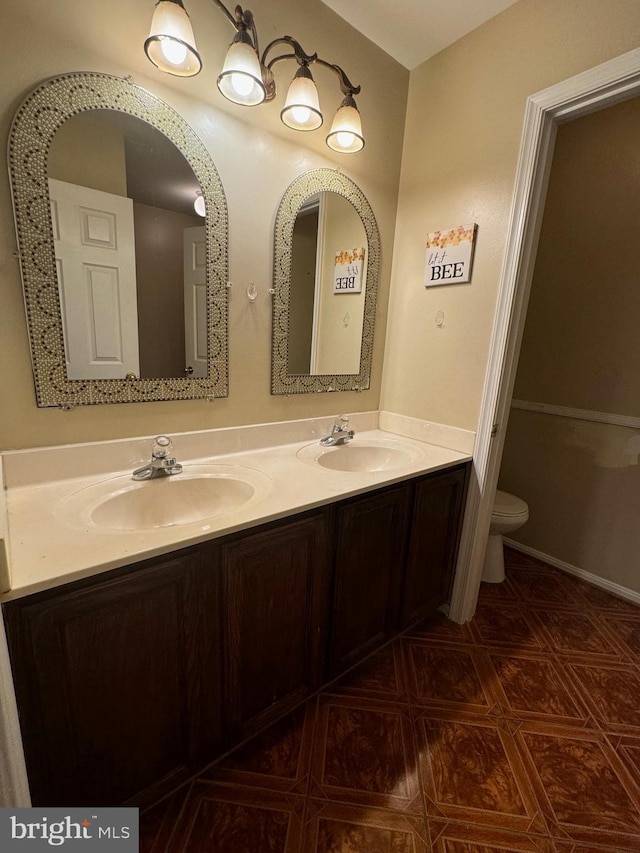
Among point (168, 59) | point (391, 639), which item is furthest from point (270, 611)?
point (168, 59)

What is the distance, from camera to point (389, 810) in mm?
1036

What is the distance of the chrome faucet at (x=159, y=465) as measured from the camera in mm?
1161

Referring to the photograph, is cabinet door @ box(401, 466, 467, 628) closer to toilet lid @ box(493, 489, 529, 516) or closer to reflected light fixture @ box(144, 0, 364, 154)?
toilet lid @ box(493, 489, 529, 516)

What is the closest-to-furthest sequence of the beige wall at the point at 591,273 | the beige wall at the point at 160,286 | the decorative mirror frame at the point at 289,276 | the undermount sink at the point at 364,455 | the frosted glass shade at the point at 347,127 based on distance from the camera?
the beige wall at the point at 160,286 < the frosted glass shade at the point at 347,127 < the decorative mirror frame at the point at 289,276 < the undermount sink at the point at 364,455 < the beige wall at the point at 591,273

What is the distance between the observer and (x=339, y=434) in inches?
65.6

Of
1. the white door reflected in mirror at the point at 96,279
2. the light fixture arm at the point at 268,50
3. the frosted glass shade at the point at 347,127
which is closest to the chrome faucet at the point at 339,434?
the white door reflected in mirror at the point at 96,279

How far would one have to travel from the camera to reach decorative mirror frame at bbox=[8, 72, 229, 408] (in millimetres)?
950

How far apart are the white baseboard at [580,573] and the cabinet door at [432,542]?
987 millimetres

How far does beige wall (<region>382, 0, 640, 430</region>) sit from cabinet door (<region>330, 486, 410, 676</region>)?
590 mm

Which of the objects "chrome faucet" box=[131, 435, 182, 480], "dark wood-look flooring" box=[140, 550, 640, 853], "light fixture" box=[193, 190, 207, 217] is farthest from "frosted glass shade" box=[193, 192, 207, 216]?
"dark wood-look flooring" box=[140, 550, 640, 853]

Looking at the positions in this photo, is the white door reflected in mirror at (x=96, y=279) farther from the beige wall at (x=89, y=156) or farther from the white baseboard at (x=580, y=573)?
the white baseboard at (x=580, y=573)

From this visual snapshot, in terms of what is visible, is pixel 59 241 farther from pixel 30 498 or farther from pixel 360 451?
pixel 360 451

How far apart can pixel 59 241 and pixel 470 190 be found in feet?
4.89

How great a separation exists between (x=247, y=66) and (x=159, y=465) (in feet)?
3.95
